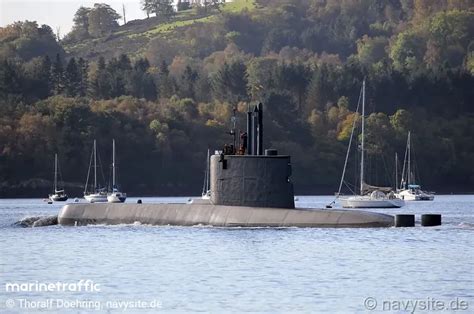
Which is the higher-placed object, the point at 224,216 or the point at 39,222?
the point at 224,216

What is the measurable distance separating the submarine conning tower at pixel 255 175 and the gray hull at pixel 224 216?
0.43 metres

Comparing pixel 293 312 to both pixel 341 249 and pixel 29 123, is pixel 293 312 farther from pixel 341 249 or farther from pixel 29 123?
pixel 29 123

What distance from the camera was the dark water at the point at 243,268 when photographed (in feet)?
92.5

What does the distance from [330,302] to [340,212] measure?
54.0 ft

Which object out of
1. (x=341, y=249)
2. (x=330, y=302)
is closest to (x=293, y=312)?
(x=330, y=302)

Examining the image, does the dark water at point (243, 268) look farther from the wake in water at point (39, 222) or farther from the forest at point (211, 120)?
the forest at point (211, 120)

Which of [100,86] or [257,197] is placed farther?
[100,86]

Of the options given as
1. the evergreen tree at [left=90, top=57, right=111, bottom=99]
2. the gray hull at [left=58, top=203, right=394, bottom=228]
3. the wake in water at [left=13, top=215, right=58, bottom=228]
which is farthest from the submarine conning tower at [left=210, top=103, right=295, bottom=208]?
the evergreen tree at [left=90, top=57, right=111, bottom=99]

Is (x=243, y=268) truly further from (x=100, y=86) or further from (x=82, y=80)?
(x=82, y=80)

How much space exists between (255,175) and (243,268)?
10142mm

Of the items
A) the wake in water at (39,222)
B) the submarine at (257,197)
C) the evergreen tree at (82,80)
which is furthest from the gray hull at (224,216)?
the evergreen tree at (82,80)

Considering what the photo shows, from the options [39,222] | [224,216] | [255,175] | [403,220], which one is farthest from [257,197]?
[39,222]

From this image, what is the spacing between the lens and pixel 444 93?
156 meters

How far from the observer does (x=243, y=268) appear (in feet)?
114
